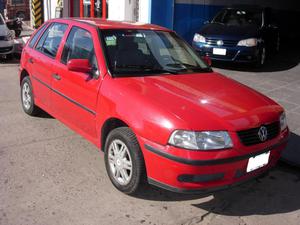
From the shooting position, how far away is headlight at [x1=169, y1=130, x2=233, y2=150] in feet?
9.87

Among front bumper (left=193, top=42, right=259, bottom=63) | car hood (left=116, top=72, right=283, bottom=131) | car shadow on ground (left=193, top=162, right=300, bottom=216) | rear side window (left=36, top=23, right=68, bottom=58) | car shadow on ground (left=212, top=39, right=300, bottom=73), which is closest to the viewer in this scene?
car hood (left=116, top=72, right=283, bottom=131)

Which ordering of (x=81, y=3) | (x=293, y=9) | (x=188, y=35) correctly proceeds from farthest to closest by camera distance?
(x=293, y=9), (x=81, y=3), (x=188, y=35)

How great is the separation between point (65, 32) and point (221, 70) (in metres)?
5.86

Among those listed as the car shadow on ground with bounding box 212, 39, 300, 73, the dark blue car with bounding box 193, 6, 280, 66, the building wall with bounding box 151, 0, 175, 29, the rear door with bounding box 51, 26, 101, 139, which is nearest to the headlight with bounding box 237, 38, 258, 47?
the dark blue car with bounding box 193, 6, 280, 66

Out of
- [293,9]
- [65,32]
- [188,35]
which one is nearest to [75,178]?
[65,32]

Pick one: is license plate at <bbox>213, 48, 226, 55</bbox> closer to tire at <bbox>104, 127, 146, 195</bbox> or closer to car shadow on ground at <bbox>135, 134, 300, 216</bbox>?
car shadow on ground at <bbox>135, 134, 300, 216</bbox>

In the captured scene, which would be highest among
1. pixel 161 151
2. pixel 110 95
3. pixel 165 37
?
pixel 165 37

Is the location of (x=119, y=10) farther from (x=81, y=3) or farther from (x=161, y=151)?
(x=161, y=151)

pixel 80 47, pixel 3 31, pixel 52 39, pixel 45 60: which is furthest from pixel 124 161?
pixel 3 31

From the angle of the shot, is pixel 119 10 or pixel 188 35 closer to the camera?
pixel 119 10

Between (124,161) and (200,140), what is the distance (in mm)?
837

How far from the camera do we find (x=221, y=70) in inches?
385

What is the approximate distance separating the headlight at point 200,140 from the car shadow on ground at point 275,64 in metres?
7.18

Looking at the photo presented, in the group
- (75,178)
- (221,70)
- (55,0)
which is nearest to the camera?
(75,178)
